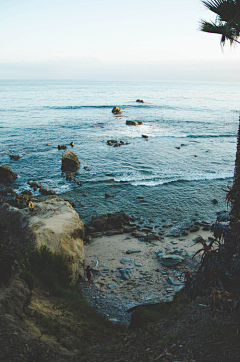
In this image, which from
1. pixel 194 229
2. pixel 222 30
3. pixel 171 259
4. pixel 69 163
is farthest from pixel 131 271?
pixel 69 163

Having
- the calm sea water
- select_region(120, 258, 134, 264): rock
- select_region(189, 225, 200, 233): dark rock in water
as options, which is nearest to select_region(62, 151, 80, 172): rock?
the calm sea water

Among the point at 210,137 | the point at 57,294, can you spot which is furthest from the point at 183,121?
the point at 57,294

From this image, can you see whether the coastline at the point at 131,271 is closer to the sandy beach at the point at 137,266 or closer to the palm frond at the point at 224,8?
the sandy beach at the point at 137,266

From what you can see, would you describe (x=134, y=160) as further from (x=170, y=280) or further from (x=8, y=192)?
(x=170, y=280)

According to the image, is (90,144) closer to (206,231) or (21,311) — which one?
(206,231)

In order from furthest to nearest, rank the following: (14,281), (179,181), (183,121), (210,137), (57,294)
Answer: (183,121), (210,137), (179,181), (57,294), (14,281)

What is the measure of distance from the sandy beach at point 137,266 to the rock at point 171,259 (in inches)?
7.5

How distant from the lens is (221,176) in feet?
91.9

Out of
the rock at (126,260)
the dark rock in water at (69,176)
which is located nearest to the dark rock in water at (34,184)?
the dark rock in water at (69,176)

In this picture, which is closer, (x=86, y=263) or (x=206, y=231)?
(x=86, y=263)

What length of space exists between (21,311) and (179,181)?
21.3 m

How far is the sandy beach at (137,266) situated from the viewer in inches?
454

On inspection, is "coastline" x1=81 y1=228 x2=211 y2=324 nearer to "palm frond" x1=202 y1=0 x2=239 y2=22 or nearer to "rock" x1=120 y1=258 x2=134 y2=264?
"rock" x1=120 y1=258 x2=134 y2=264

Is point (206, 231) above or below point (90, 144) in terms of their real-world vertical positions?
below
